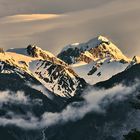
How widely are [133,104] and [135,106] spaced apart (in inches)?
33.9

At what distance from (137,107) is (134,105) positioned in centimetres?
88

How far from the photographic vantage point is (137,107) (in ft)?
656

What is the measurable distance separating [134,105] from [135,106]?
0.57 metres

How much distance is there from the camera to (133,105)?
199 meters

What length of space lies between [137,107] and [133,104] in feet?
3.80

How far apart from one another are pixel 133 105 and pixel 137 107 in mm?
1489

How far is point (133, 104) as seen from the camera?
655 feet

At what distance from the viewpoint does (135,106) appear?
199 metres

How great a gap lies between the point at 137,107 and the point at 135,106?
94 cm

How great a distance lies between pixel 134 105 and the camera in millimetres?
199625
